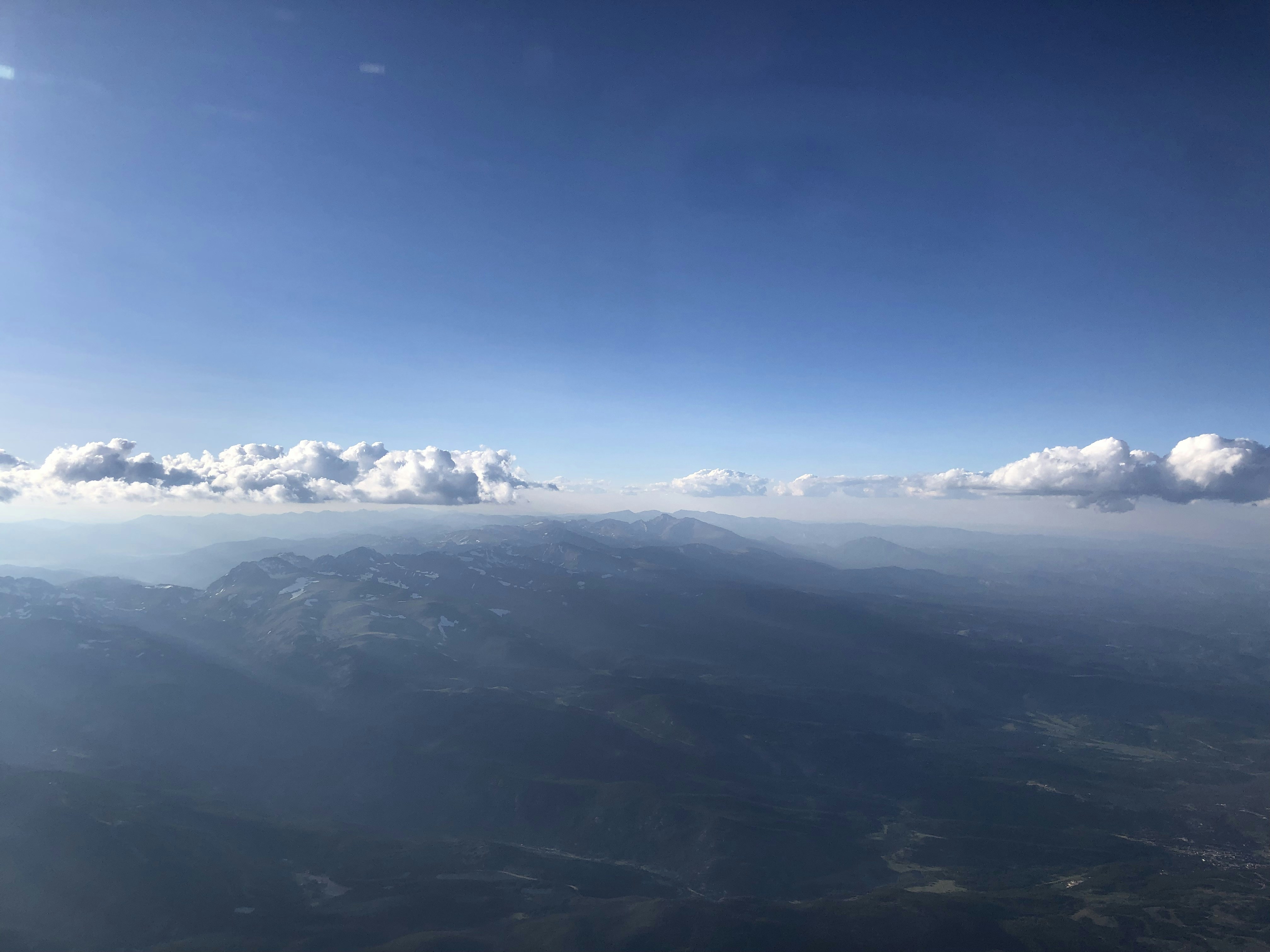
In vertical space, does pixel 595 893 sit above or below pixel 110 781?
below

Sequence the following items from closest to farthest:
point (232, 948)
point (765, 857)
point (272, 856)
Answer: point (232, 948) < point (272, 856) < point (765, 857)

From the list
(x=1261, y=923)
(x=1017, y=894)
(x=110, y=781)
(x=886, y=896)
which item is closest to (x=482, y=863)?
(x=886, y=896)

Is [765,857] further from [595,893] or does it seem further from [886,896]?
[595,893]

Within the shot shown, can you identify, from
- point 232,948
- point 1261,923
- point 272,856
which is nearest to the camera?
point 232,948

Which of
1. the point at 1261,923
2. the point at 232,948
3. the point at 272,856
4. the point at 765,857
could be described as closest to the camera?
the point at 232,948

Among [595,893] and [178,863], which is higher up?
[178,863]

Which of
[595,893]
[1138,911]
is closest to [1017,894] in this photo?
[1138,911]

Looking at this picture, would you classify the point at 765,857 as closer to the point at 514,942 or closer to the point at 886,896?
the point at 886,896

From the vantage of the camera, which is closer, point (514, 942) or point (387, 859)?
point (514, 942)

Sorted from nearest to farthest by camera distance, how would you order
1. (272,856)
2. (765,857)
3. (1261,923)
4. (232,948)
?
(232,948) → (1261,923) → (272,856) → (765,857)
